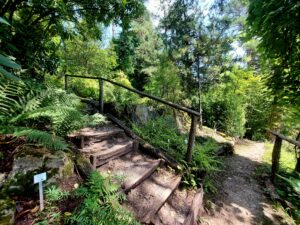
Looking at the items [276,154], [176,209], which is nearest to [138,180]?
[176,209]

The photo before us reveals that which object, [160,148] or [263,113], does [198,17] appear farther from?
[263,113]

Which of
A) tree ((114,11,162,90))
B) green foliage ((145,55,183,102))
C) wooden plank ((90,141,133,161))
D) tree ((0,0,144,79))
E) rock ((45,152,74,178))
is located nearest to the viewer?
rock ((45,152,74,178))

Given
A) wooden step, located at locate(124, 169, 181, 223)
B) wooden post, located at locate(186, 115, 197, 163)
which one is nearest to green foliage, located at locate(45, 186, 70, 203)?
wooden step, located at locate(124, 169, 181, 223)

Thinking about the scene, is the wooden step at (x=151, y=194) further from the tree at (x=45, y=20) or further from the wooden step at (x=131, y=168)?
the tree at (x=45, y=20)

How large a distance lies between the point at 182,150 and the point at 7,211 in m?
3.02

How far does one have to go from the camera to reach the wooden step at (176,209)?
236 centimetres

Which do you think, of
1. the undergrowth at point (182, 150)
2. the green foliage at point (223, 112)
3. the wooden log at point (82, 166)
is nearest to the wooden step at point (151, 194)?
the undergrowth at point (182, 150)

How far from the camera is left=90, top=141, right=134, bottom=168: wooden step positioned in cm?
268

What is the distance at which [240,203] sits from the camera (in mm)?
3320

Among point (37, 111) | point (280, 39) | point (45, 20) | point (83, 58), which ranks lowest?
point (37, 111)

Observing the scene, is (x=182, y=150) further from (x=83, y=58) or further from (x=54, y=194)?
(x=83, y=58)

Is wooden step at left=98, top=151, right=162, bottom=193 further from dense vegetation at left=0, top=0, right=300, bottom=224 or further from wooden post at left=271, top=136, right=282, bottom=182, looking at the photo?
wooden post at left=271, top=136, right=282, bottom=182

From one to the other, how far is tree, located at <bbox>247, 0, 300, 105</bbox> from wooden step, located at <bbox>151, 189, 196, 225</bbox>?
98.8 inches

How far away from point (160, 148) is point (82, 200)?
2.08 metres
